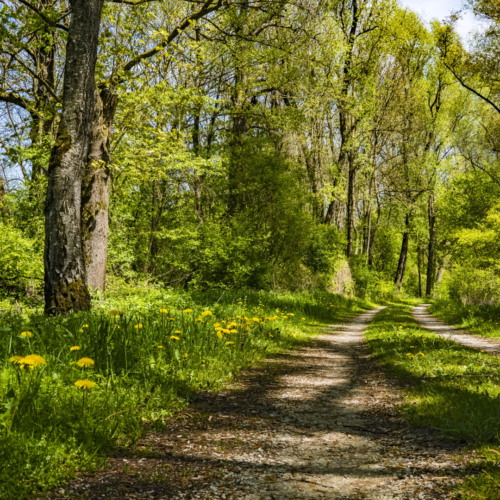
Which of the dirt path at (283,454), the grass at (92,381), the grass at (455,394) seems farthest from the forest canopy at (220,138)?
the grass at (455,394)

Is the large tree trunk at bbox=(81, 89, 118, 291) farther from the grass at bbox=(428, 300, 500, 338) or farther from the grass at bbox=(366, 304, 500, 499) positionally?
the grass at bbox=(428, 300, 500, 338)

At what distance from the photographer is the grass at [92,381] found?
239cm

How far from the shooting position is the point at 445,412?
3740 mm

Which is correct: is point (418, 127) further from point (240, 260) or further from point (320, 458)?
point (320, 458)

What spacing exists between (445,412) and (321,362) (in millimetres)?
3502

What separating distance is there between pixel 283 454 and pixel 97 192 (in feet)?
25.0

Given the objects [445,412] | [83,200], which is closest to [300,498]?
[445,412]

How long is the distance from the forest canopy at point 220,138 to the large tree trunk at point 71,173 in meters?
0.02

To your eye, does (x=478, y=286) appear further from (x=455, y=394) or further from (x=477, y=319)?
(x=455, y=394)

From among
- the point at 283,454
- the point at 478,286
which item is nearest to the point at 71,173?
the point at 283,454

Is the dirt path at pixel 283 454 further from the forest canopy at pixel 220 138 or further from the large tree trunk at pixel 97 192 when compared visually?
the large tree trunk at pixel 97 192

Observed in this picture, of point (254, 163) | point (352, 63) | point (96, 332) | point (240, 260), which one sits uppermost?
point (352, 63)

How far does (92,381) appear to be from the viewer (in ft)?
11.9

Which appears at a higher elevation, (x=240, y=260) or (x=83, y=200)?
(x=83, y=200)
